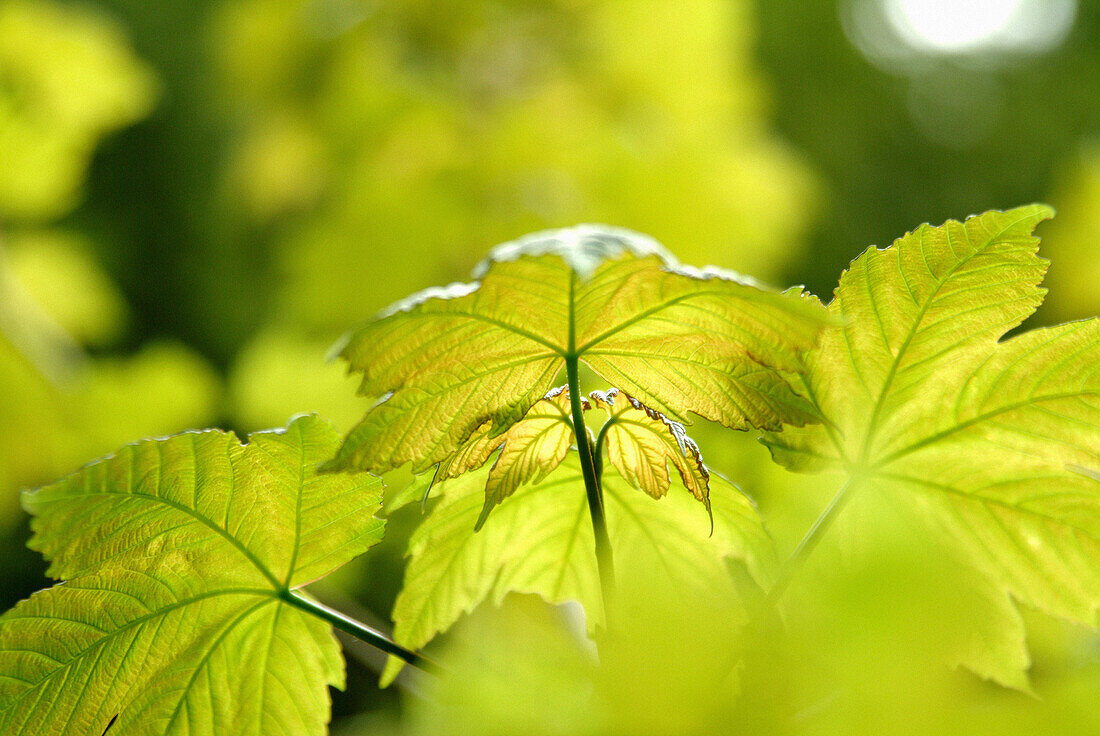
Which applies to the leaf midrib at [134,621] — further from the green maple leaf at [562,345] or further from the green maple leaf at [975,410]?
the green maple leaf at [975,410]

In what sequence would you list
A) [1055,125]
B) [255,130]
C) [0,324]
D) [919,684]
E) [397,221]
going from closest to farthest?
1. [919,684]
2. [0,324]
3. [397,221]
4. [255,130]
5. [1055,125]

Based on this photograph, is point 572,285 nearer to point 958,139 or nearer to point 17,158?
point 17,158

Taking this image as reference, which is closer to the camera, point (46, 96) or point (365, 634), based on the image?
point (365, 634)

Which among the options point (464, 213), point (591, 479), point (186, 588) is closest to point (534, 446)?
point (591, 479)

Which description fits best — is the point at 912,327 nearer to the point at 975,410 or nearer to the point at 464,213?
the point at 975,410

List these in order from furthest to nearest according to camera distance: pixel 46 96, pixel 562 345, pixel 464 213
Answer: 1. pixel 464 213
2. pixel 46 96
3. pixel 562 345

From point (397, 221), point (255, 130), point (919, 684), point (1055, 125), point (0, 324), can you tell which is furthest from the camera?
point (1055, 125)

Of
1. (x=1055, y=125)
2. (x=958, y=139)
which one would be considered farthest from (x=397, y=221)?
(x=1055, y=125)

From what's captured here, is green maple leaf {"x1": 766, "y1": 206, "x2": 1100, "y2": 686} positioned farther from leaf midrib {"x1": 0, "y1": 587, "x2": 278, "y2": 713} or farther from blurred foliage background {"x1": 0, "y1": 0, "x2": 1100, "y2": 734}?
leaf midrib {"x1": 0, "y1": 587, "x2": 278, "y2": 713}
